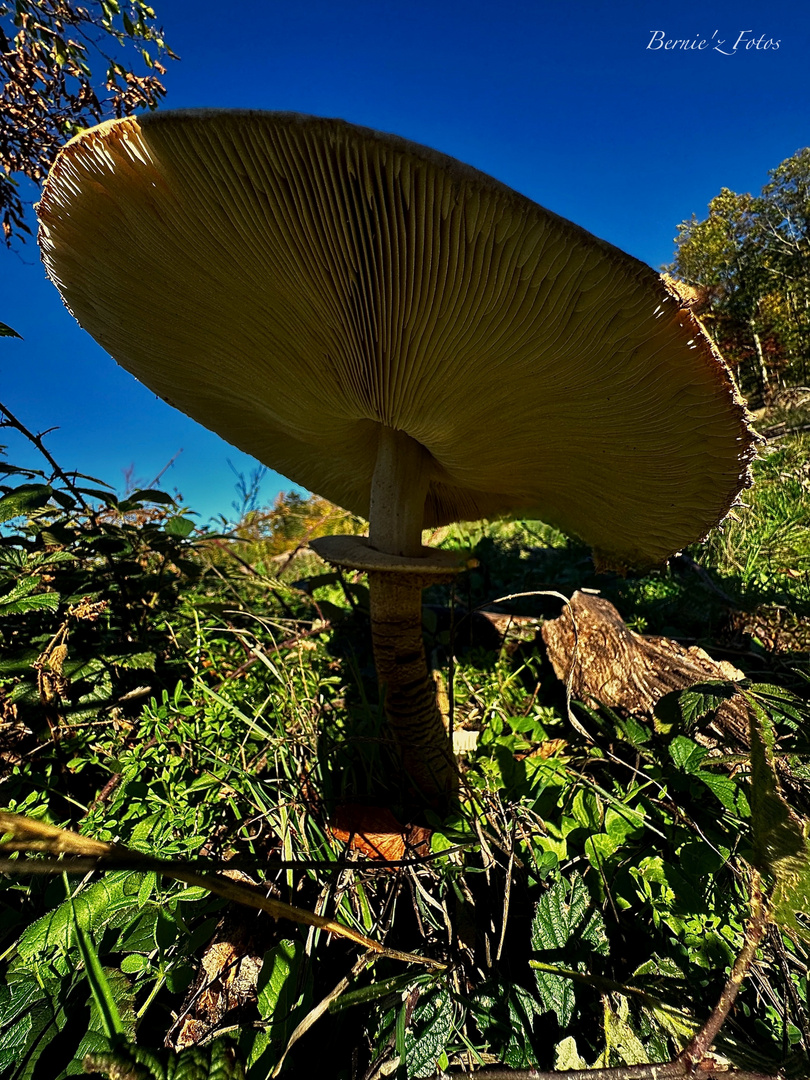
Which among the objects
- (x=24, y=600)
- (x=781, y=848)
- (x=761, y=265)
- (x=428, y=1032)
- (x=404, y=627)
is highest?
(x=761, y=265)

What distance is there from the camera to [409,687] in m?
2.06

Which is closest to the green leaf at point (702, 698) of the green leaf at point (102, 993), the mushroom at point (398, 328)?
the mushroom at point (398, 328)

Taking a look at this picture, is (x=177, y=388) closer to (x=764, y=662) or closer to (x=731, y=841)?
(x=731, y=841)

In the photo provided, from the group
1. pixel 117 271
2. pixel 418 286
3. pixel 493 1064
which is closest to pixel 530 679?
pixel 493 1064

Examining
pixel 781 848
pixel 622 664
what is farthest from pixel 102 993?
pixel 622 664

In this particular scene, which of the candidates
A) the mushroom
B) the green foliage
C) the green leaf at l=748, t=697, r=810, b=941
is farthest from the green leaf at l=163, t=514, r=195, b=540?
the green leaf at l=748, t=697, r=810, b=941

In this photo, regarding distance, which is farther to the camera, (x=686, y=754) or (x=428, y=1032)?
(x=686, y=754)

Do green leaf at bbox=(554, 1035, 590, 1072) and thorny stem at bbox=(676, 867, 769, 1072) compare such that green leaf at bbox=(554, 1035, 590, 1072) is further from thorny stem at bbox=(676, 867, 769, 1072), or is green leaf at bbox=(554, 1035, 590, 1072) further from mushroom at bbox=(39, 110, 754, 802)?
mushroom at bbox=(39, 110, 754, 802)

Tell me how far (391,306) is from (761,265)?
33256mm

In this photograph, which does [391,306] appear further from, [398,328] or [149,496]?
[149,496]

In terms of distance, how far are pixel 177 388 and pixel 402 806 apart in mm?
2117

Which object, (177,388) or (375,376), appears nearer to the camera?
(375,376)

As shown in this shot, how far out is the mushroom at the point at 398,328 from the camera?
105 cm

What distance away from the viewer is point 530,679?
9.89ft
